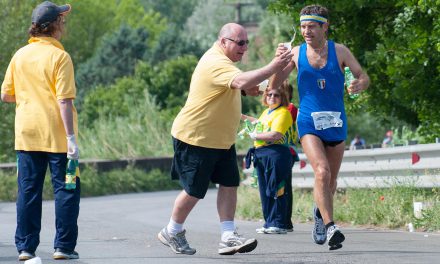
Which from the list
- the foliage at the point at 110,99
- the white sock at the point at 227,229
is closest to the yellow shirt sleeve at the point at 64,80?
the white sock at the point at 227,229

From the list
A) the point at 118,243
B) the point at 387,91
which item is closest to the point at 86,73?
the point at 387,91

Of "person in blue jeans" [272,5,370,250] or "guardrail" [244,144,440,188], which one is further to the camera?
"guardrail" [244,144,440,188]

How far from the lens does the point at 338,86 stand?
1060 centimetres

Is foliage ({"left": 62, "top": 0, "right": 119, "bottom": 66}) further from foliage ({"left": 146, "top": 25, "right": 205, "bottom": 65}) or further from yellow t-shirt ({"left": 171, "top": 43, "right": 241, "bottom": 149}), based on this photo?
yellow t-shirt ({"left": 171, "top": 43, "right": 241, "bottom": 149})

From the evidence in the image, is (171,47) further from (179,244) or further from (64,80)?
(64,80)

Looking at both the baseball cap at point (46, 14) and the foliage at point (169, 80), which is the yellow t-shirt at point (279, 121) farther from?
the foliage at point (169, 80)

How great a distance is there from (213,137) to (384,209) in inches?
152

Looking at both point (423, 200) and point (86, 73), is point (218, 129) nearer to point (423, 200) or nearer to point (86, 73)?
point (423, 200)

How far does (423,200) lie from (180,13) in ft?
370

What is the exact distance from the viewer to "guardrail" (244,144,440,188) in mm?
13031

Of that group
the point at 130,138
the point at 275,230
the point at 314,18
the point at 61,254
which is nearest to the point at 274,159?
the point at 275,230

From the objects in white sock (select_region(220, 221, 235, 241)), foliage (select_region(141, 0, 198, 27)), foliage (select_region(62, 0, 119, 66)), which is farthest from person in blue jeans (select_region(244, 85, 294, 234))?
foliage (select_region(141, 0, 198, 27))

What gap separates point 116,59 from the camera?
2579 inches

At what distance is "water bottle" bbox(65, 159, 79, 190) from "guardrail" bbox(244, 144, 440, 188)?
180 inches
